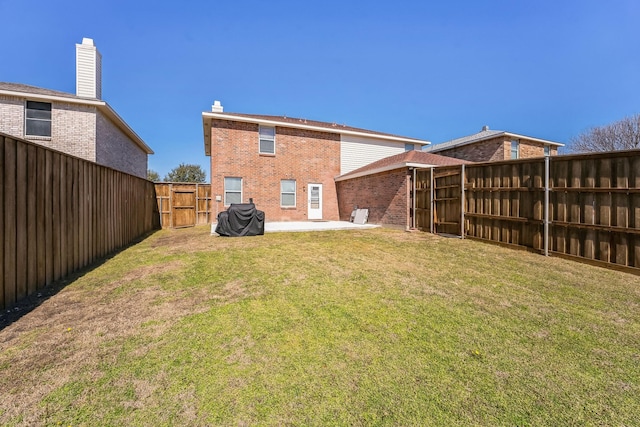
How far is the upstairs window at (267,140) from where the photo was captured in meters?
14.7

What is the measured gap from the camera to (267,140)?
48.8 ft

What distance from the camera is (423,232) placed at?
393 inches

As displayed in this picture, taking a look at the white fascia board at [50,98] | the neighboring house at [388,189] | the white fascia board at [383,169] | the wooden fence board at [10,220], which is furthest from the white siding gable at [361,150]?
the wooden fence board at [10,220]

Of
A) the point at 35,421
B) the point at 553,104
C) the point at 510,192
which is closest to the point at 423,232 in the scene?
the point at 510,192

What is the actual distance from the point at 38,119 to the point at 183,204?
6684 mm

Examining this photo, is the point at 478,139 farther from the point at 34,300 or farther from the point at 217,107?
the point at 34,300

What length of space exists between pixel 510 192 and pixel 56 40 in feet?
67.1

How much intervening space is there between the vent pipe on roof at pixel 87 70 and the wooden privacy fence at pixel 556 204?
15.5m

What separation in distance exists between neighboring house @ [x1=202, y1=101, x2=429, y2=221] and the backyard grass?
32.8ft

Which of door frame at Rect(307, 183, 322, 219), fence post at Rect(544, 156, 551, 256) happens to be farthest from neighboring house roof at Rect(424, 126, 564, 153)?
fence post at Rect(544, 156, 551, 256)

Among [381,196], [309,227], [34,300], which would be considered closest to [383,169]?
[381,196]

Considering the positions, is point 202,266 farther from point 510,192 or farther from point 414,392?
point 510,192

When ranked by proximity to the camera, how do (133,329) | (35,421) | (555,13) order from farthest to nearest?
1. (555,13)
2. (133,329)
3. (35,421)

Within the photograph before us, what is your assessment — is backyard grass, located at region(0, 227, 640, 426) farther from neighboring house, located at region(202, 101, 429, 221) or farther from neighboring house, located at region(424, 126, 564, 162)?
neighboring house, located at region(424, 126, 564, 162)
